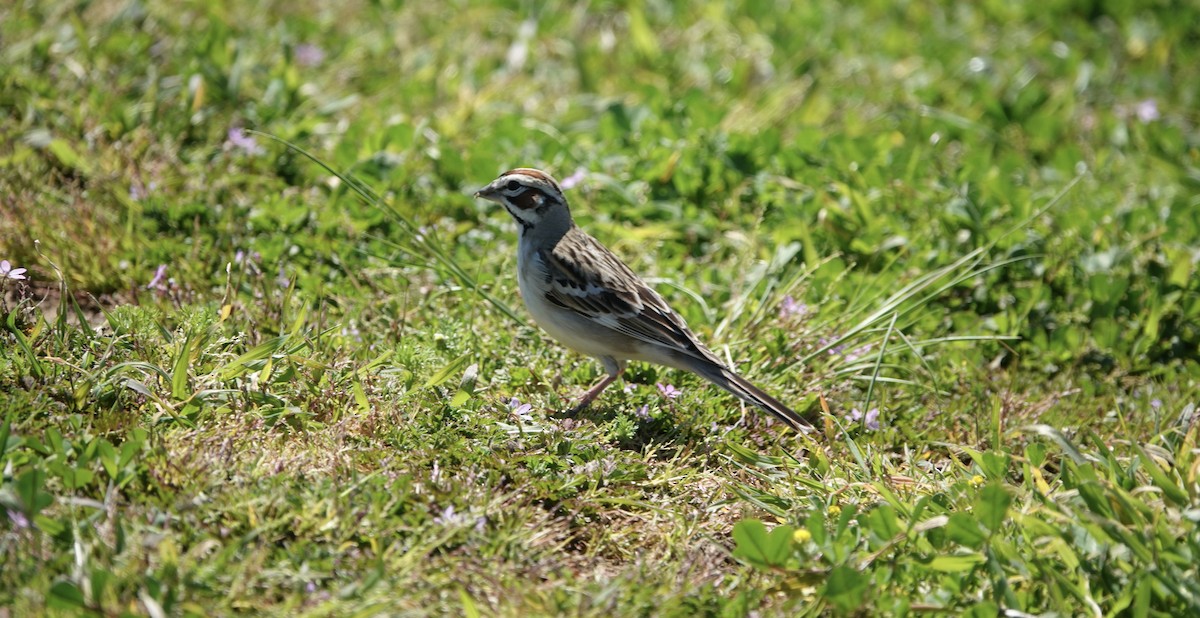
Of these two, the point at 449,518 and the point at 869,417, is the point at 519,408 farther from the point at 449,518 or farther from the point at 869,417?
the point at 869,417

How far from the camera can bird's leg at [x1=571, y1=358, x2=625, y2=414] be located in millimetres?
5300

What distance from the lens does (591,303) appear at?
5.56m

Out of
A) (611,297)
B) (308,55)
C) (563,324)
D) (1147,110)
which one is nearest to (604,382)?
(563,324)

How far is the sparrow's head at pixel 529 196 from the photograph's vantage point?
5.82m

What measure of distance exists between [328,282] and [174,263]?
0.76 m

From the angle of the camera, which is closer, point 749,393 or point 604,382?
point 749,393

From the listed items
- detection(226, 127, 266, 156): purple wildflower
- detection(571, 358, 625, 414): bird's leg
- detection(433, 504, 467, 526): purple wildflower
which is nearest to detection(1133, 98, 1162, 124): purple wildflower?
detection(571, 358, 625, 414): bird's leg

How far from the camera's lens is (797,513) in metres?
4.70

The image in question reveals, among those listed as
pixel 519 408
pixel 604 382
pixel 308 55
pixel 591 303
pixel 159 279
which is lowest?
pixel 604 382

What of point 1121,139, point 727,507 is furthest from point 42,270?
point 1121,139

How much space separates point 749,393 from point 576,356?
3.58 ft

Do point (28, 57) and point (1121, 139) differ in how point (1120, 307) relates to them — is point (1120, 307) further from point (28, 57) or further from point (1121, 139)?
point (28, 57)

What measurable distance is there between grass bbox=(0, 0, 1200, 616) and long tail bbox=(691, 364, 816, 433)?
179mm

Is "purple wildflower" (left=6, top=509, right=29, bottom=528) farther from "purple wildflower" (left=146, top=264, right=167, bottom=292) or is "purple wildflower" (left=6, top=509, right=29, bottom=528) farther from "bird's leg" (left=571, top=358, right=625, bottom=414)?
"bird's leg" (left=571, top=358, right=625, bottom=414)
